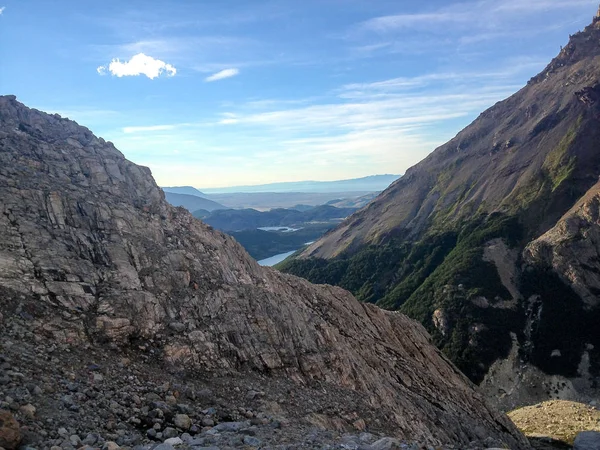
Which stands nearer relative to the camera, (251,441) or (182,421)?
(251,441)

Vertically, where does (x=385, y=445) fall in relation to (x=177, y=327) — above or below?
below

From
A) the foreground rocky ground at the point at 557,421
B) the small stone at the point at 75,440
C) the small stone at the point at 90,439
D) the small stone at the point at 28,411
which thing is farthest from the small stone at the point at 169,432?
the foreground rocky ground at the point at 557,421

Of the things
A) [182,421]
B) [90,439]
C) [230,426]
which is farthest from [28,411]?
[230,426]

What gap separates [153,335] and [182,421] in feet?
22.5

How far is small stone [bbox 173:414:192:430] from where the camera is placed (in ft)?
56.0

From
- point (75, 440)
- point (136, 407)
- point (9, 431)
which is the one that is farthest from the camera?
point (136, 407)

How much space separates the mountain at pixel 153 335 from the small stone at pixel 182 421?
1.6 inches

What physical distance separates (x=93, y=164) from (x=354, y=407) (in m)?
26.7

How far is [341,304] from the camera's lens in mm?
44344

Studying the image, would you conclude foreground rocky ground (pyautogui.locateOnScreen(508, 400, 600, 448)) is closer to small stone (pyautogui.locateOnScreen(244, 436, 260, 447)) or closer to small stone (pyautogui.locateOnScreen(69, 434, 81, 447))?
small stone (pyautogui.locateOnScreen(244, 436, 260, 447))

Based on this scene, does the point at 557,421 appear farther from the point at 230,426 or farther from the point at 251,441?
the point at 251,441

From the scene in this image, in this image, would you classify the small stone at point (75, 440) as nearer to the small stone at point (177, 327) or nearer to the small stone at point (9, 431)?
the small stone at point (9, 431)

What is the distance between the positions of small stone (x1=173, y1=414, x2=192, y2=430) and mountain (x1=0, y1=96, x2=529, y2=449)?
4cm

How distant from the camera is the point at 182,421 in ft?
56.5
